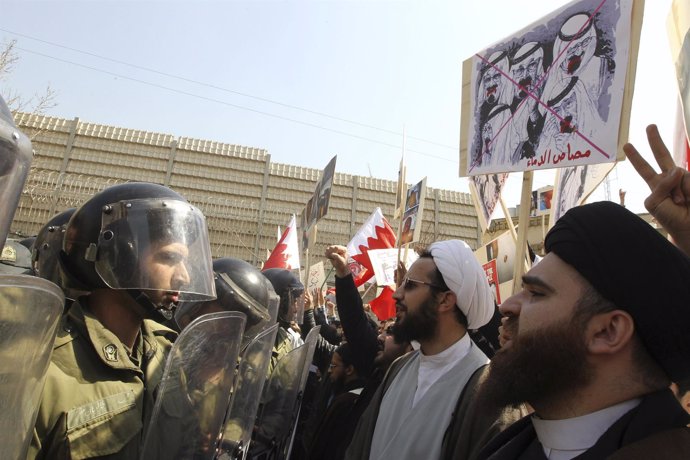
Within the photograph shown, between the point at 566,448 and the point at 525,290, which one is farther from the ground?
the point at 525,290

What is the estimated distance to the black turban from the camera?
1157mm

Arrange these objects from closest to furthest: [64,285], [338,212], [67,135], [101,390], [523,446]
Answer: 1. [523,446]
2. [101,390]
3. [64,285]
4. [67,135]
5. [338,212]

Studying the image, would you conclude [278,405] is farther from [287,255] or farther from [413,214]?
[287,255]

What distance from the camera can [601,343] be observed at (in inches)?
48.5

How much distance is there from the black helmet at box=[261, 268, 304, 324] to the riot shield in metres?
2.07

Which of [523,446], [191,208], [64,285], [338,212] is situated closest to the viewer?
[523,446]

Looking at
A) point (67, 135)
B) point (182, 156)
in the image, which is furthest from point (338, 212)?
point (67, 135)

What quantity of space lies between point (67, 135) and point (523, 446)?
22.1 meters

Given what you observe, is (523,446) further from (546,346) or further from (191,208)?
(191,208)

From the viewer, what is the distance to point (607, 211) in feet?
4.30

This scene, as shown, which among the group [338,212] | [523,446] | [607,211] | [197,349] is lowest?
[523,446]

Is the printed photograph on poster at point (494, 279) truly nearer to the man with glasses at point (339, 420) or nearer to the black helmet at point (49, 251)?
the man with glasses at point (339, 420)

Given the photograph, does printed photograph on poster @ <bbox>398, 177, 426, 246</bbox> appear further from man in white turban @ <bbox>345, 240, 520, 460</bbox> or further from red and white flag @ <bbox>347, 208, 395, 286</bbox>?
man in white turban @ <bbox>345, 240, 520, 460</bbox>

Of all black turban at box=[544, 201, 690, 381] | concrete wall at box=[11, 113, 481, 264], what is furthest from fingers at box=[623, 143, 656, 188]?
concrete wall at box=[11, 113, 481, 264]
